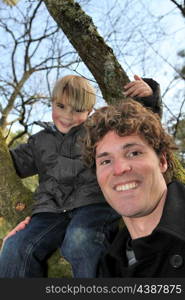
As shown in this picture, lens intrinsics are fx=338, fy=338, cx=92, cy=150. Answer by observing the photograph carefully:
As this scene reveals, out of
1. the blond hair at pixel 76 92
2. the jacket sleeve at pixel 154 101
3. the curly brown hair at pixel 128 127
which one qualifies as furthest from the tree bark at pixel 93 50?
the curly brown hair at pixel 128 127

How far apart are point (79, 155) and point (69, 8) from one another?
124cm

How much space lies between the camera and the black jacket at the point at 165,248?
1.48 m

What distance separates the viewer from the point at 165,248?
4.99ft

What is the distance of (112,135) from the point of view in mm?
1781

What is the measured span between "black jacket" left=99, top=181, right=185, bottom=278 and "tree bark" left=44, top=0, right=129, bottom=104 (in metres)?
1.13

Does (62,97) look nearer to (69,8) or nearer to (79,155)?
(79,155)

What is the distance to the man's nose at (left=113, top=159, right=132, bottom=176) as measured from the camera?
1683mm

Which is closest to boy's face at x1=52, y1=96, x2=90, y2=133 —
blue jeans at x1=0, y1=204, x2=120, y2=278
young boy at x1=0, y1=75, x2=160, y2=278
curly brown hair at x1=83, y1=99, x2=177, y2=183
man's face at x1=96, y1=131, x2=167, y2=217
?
young boy at x1=0, y1=75, x2=160, y2=278

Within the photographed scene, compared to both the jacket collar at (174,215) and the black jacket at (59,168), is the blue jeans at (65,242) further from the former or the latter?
the jacket collar at (174,215)

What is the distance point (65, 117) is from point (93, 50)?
59cm

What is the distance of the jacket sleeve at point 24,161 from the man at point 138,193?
30.6 inches

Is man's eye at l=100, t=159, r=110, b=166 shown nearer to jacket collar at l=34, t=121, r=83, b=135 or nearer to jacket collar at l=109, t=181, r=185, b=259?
jacket collar at l=109, t=181, r=185, b=259

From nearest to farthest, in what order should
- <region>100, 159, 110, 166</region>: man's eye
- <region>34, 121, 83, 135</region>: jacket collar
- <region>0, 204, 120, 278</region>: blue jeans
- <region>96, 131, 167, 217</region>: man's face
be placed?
<region>96, 131, 167, 217</region>: man's face, <region>100, 159, 110, 166</region>: man's eye, <region>0, 204, 120, 278</region>: blue jeans, <region>34, 121, 83, 135</region>: jacket collar

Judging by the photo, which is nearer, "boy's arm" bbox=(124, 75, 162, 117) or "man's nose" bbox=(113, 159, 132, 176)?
"man's nose" bbox=(113, 159, 132, 176)
